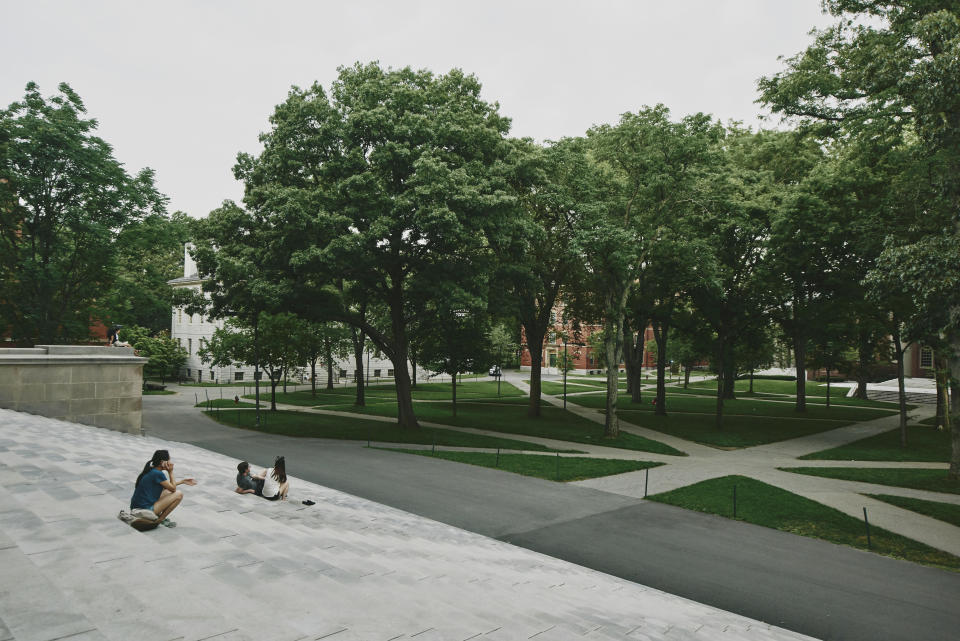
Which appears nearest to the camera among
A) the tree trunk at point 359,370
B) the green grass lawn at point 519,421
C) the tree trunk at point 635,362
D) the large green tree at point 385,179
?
the large green tree at point 385,179

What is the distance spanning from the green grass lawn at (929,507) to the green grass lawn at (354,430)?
34.9 ft

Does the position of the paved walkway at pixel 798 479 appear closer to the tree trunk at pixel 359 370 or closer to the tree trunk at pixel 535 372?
the tree trunk at pixel 535 372

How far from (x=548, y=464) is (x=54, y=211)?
82.2ft

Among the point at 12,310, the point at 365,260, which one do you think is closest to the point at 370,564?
the point at 365,260

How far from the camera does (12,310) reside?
25.1m

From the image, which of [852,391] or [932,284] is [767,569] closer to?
[932,284]

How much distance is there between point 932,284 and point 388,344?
19926mm

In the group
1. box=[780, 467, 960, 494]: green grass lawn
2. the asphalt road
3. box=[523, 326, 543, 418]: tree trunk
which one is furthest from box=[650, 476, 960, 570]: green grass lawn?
box=[523, 326, 543, 418]: tree trunk

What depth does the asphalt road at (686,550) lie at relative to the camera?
8023 millimetres

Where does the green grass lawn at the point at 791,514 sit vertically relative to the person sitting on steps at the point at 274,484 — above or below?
below

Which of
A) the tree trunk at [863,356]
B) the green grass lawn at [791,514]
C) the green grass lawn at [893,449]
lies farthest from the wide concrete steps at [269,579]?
the tree trunk at [863,356]

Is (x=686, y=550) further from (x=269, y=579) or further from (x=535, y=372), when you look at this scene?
(x=535, y=372)

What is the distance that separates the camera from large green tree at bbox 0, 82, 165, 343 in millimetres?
23469

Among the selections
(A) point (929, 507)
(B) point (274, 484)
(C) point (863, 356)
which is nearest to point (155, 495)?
(B) point (274, 484)
